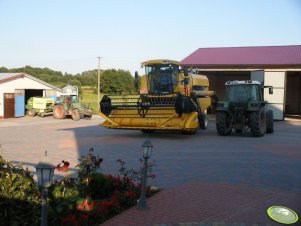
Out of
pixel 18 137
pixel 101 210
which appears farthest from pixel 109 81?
pixel 101 210

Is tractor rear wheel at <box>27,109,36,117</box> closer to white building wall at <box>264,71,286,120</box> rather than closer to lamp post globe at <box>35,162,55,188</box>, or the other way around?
white building wall at <box>264,71,286,120</box>

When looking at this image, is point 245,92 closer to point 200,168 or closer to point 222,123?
point 222,123

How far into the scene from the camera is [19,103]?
29203 mm

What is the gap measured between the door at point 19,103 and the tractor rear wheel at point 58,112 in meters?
2.81

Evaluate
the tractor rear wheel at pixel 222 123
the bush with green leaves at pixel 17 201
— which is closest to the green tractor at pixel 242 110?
the tractor rear wheel at pixel 222 123

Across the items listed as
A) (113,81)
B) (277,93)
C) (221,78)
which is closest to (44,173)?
(277,93)

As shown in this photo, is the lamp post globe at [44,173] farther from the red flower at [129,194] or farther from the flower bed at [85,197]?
the red flower at [129,194]

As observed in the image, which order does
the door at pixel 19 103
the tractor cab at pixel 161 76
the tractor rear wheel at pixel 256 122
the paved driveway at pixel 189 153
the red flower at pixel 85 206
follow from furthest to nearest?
1. the door at pixel 19 103
2. the tractor cab at pixel 161 76
3. the tractor rear wheel at pixel 256 122
4. the paved driveway at pixel 189 153
5. the red flower at pixel 85 206

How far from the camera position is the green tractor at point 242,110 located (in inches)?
634

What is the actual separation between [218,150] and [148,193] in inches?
249

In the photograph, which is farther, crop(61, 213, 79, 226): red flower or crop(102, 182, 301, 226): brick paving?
crop(102, 182, 301, 226): brick paving

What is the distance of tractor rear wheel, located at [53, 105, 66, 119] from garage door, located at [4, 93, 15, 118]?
2.95 meters

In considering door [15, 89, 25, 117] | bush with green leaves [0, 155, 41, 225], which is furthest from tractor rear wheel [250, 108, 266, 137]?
door [15, 89, 25, 117]

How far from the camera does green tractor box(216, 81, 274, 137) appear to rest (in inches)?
634
